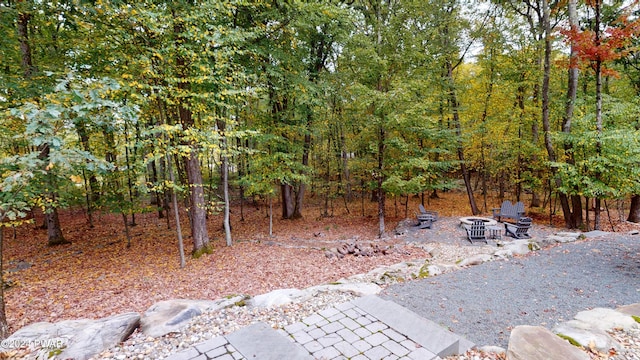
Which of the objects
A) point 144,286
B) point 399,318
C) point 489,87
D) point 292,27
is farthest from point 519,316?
point 489,87

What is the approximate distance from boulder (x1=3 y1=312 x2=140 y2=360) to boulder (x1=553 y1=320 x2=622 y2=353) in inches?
195

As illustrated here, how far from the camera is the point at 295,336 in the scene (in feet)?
10.2

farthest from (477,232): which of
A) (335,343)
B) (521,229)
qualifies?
(335,343)

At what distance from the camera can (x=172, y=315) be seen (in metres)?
3.44

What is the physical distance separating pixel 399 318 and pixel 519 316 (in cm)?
173

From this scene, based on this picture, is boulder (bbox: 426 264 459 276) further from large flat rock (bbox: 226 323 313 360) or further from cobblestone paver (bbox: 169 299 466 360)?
large flat rock (bbox: 226 323 313 360)

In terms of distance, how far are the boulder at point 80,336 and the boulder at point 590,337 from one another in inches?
195

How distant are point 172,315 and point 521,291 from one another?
518 centimetres

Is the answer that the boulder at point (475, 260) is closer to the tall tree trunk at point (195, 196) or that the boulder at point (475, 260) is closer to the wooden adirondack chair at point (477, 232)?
the wooden adirondack chair at point (477, 232)

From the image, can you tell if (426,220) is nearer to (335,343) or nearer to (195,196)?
(195,196)

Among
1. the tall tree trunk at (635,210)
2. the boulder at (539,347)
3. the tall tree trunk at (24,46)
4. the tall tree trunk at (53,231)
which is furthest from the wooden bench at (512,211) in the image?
the tall tree trunk at (53,231)

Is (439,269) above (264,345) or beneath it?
beneath

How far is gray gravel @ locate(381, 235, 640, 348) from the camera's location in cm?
358

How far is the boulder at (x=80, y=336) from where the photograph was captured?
9.41 feet
